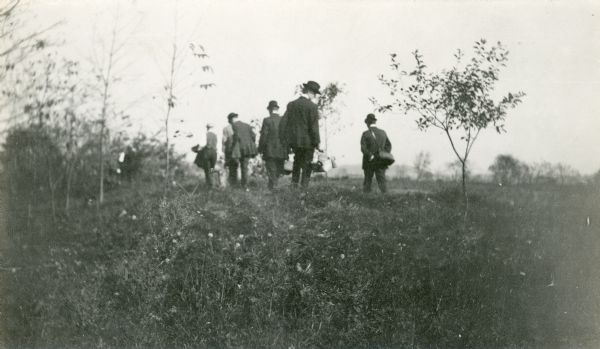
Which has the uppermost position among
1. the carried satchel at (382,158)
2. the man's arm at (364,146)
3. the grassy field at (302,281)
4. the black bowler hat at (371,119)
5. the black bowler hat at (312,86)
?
the black bowler hat at (312,86)

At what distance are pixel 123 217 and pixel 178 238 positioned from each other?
6.01 feet

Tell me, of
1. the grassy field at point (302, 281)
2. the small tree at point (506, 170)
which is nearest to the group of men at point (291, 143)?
the grassy field at point (302, 281)

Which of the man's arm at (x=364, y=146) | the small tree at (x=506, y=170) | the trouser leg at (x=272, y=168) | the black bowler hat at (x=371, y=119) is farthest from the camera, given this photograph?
the small tree at (x=506, y=170)

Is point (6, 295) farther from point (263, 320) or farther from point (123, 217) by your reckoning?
point (263, 320)

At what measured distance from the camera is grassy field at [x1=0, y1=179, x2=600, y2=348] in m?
5.69

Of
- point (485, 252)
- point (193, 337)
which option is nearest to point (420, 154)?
point (485, 252)

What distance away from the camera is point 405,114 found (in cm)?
888

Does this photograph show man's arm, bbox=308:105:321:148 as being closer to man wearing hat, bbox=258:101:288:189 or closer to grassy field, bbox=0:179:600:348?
man wearing hat, bbox=258:101:288:189

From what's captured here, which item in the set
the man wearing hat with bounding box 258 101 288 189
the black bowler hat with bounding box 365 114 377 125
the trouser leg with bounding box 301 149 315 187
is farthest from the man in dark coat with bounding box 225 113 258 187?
the black bowler hat with bounding box 365 114 377 125

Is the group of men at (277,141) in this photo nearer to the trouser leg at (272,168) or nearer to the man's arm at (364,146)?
the trouser leg at (272,168)

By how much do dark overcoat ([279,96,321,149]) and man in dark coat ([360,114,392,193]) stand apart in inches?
49.8

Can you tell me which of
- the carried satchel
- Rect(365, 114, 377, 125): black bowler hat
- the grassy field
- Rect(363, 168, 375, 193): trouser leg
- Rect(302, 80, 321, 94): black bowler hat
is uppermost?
Rect(302, 80, 321, 94): black bowler hat

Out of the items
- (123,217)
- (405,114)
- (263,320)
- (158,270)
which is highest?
(405,114)

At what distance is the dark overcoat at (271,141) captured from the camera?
9.95 metres
